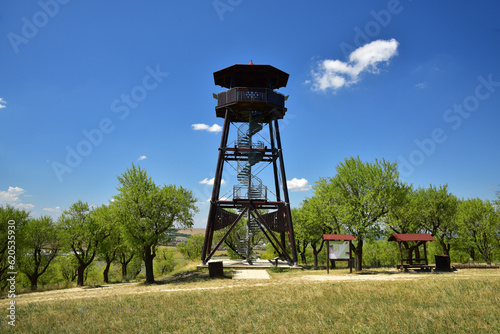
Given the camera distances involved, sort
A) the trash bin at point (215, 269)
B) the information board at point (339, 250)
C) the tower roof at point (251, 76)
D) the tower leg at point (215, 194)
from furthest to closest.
→ the tower roof at point (251, 76), the tower leg at point (215, 194), the information board at point (339, 250), the trash bin at point (215, 269)

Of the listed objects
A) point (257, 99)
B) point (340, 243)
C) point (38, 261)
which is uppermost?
point (257, 99)

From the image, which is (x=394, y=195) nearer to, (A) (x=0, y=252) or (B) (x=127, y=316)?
(B) (x=127, y=316)

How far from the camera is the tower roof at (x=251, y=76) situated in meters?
25.7

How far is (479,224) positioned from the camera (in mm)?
34250

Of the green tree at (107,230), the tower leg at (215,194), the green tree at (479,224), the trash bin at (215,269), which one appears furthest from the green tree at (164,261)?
the green tree at (479,224)

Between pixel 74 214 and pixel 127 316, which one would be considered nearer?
pixel 127 316

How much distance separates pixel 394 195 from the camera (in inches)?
960

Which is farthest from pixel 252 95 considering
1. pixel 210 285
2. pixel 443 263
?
pixel 443 263

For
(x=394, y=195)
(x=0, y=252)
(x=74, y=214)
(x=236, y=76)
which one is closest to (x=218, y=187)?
(x=236, y=76)

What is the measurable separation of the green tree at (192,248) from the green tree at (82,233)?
26048 millimetres

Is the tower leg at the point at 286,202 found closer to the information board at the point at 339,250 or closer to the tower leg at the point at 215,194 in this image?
the information board at the point at 339,250

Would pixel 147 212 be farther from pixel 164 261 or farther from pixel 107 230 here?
pixel 164 261

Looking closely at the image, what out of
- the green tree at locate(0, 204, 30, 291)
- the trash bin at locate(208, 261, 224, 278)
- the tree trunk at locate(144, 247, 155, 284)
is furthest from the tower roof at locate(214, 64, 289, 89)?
the green tree at locate(0, 204, 30, 291)

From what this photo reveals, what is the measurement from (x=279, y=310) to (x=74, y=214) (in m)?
31.3
